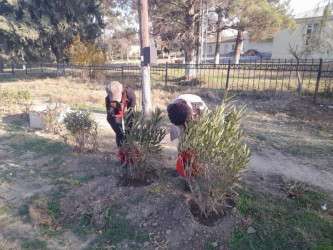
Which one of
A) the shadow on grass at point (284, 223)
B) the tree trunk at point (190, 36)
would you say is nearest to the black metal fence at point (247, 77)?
the tree trunk at point (190, 36)

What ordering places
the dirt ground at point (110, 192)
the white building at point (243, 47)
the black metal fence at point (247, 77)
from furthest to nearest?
the white building at point (243, 47) → the black metal fence at point (247, 77) → the dirt ground at point (110, 192)

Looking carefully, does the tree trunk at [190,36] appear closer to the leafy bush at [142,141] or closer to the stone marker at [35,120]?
the stone marker at [35,120]

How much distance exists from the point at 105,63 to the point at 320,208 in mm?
15940

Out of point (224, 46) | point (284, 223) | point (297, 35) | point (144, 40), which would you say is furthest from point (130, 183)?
point (224, 46)

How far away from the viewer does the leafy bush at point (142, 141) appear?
3.15m

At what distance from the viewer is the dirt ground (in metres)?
2.41

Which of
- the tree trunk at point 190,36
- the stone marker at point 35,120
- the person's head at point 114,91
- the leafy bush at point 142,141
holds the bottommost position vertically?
the stone marker at point 35,120

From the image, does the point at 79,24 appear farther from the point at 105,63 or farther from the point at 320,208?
the point at 320,208

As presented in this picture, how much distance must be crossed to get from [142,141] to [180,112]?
65cm

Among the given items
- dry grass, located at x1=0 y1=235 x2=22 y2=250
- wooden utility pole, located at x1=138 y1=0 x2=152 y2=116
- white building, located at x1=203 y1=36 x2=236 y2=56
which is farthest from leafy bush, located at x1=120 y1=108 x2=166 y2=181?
white building, located at x1=203 y1=36 x2=236 y2=56

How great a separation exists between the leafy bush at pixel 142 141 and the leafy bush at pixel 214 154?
0.78 metres

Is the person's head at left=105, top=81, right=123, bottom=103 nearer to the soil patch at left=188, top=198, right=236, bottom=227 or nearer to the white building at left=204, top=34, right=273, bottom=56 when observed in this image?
the soil patch at left=188, top=198, right=236, bottom=227

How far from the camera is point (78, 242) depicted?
7.90ft

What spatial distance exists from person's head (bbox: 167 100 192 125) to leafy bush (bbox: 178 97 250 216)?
0.43m
